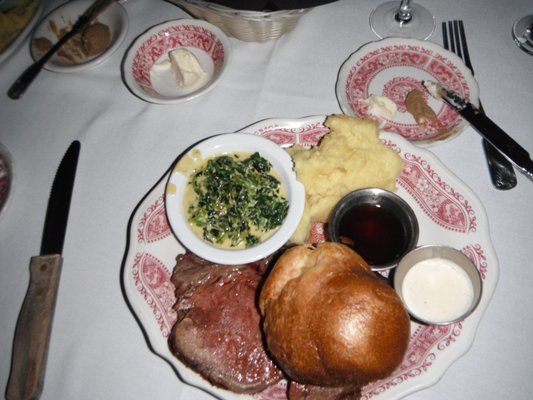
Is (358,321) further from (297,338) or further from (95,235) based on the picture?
(95,235)

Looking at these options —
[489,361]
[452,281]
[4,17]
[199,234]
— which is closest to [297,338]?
[199,234]

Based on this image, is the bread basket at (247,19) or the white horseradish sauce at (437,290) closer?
the white horseradish sauce at (437,290)

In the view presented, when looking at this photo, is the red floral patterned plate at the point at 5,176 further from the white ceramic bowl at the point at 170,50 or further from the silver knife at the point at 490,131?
the silver knife at the point at 490,131

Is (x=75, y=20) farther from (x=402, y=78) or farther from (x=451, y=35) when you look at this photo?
(x=451, y=35)

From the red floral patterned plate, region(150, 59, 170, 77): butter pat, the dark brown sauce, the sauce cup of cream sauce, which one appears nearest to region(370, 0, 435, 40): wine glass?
the dark brown sauce

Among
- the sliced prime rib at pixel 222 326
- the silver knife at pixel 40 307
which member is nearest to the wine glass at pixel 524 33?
the sliced prime rib at pixel 222 326

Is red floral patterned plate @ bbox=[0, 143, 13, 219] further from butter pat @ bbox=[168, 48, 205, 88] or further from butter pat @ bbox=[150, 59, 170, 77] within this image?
butter pat @ bbox=[168, 48, 205, 88]
